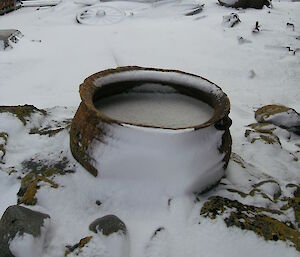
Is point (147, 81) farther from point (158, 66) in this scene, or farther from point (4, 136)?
point (158, 66)

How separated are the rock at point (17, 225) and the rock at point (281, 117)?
247 cm

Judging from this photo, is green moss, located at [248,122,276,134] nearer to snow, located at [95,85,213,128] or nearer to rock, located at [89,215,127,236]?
snow, located at [95,85,213,128]

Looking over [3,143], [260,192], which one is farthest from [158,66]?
[260,192]

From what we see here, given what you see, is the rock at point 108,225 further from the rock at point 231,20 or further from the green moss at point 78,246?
the rock at point 231,20

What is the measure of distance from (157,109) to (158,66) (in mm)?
2638

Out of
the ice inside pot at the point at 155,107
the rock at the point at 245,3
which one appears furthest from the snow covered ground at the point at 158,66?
the ice inside pot at the point at 155,107

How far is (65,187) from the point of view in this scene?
7.09ft

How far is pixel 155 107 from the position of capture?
2.39 meters

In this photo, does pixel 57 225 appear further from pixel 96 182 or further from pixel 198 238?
pixel 198 238

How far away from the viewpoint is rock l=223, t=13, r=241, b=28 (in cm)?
626

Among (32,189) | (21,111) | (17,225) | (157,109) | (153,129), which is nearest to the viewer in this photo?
(17,225)

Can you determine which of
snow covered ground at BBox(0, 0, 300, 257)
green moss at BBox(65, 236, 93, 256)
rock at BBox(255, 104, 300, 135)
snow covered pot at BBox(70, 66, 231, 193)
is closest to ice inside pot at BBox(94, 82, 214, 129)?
snow covered pot at BBox(70, 66, 231, 193)

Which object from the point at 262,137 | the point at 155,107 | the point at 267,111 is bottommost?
the point at 267,111

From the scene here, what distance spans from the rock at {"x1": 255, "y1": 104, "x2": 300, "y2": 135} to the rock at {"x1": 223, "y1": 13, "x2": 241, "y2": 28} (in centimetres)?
288
